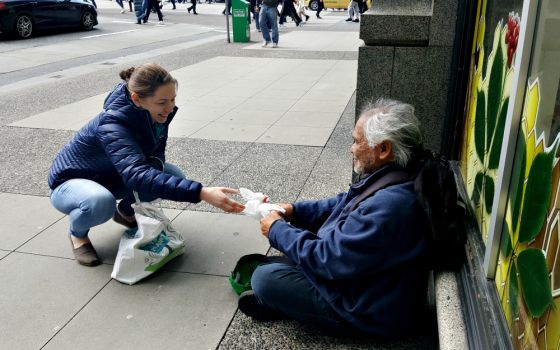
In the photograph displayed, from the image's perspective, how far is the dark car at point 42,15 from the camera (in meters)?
15.5

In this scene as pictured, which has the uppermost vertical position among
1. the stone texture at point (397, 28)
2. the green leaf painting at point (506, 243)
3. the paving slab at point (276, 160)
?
the stone texture at point (397, 28)

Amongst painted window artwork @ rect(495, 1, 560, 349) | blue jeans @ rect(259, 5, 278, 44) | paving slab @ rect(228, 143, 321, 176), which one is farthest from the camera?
blue jeans @ rect(259, 5, 278, 44)

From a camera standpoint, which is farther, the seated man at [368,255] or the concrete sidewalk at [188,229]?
the concrete sidewalk at [188,229]

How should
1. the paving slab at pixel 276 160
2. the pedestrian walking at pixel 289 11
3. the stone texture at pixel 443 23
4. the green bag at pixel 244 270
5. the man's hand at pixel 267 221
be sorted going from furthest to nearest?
the pedestrian walking at pixel 289 11 < the paving slab at pixel 276 160 < the stone texture at pixel 443 23 < the green bag at pixel 244 270 < the man's hand at pixel 267 221

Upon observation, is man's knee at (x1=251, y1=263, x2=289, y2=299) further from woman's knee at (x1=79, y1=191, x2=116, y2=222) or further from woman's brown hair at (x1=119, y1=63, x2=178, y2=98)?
woman's brown hair at (x1=119, y1=63, x2=178, y2=98)

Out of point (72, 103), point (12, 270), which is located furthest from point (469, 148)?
point (72, 103)

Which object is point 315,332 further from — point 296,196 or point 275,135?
point 275,135

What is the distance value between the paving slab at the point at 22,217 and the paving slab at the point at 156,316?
1048mm

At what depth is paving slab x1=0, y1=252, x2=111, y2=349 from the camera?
Answer: 289cm

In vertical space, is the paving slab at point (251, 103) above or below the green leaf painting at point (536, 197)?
below

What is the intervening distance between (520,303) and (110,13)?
27.8m

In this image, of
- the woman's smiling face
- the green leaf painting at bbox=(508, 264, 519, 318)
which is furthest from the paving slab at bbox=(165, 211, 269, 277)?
the green leaf painting at bbox=(508, 264, 519, 318)

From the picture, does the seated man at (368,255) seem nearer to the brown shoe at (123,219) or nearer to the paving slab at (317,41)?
the brown shoe at (123,219)

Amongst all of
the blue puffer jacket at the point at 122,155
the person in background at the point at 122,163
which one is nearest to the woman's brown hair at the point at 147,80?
the person in background at the point at 122,163
